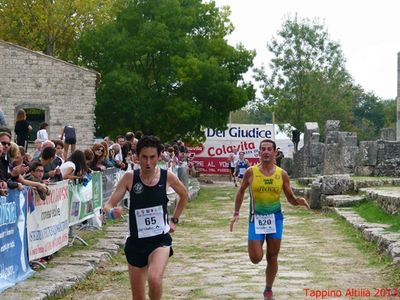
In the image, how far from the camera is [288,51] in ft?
210

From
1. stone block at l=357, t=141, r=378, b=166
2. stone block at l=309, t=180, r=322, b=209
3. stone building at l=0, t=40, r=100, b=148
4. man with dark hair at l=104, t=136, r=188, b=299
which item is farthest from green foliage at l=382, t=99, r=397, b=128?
man with dark hair at l=104, t=136, r=188, b=299

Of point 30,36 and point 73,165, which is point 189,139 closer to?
point 30,36

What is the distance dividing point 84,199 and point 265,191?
17.0 ft

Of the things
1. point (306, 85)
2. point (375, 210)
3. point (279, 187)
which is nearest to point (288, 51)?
point (306, 85)

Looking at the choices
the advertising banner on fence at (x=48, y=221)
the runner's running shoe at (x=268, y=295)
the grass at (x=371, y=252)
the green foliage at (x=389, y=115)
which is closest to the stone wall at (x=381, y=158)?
the grass at (x=371, y=252)

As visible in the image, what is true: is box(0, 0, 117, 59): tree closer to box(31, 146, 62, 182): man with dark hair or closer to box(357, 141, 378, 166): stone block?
box(357, 141, 378, 166): stone block

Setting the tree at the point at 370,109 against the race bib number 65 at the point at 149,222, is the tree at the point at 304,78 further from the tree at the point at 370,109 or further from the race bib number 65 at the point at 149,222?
the race bib number 65 at the point at 149,222

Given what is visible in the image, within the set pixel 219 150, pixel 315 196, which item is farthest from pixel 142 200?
pixel 219 150

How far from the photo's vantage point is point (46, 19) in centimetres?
5622

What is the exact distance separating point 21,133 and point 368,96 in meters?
75.3

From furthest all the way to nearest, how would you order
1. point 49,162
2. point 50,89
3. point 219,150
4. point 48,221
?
point 219,150
point 50,89
point 49,162
point 48,221

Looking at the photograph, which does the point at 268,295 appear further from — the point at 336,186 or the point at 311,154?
the point at 311,154

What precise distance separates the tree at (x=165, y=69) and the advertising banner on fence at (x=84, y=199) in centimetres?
2462

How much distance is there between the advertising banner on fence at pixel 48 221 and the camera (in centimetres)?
1138
